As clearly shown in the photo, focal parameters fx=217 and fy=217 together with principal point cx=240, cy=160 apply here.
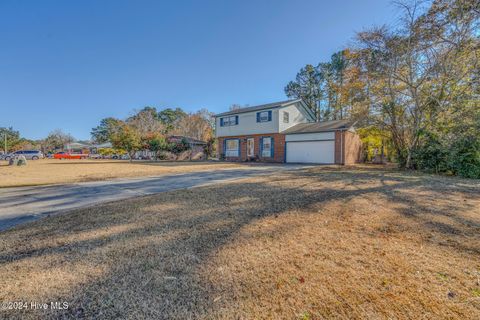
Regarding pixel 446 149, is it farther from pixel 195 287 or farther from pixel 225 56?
pixel 225 56

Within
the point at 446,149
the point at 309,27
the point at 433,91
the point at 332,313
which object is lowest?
the point at 332,313

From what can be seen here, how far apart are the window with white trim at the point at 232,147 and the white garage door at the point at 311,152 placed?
19.4 ft

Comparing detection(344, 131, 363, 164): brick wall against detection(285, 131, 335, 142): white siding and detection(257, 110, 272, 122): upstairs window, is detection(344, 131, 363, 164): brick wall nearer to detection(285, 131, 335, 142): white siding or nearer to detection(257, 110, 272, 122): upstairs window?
detection(285, 131, 335, 142): white siding

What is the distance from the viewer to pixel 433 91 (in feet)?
39.4

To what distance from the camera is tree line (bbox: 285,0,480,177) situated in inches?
397

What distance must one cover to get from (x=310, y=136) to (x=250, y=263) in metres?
17.4

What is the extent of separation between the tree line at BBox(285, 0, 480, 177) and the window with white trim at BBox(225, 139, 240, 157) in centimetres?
1217

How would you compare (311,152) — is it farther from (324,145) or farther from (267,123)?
(267,123)

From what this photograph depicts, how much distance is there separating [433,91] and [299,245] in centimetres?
1434

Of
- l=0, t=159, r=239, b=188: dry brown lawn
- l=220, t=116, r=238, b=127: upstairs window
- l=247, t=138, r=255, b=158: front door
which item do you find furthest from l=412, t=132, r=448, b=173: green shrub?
l=220, t=116, r=238, b=127: upstairs window

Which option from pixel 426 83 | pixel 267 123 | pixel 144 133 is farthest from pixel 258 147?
pixel 144 133

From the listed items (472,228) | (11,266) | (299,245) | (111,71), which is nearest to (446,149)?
(472,228)

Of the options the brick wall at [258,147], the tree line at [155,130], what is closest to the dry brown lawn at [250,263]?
the brick wall at [258,147]

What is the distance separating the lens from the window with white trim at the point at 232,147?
2348cm
